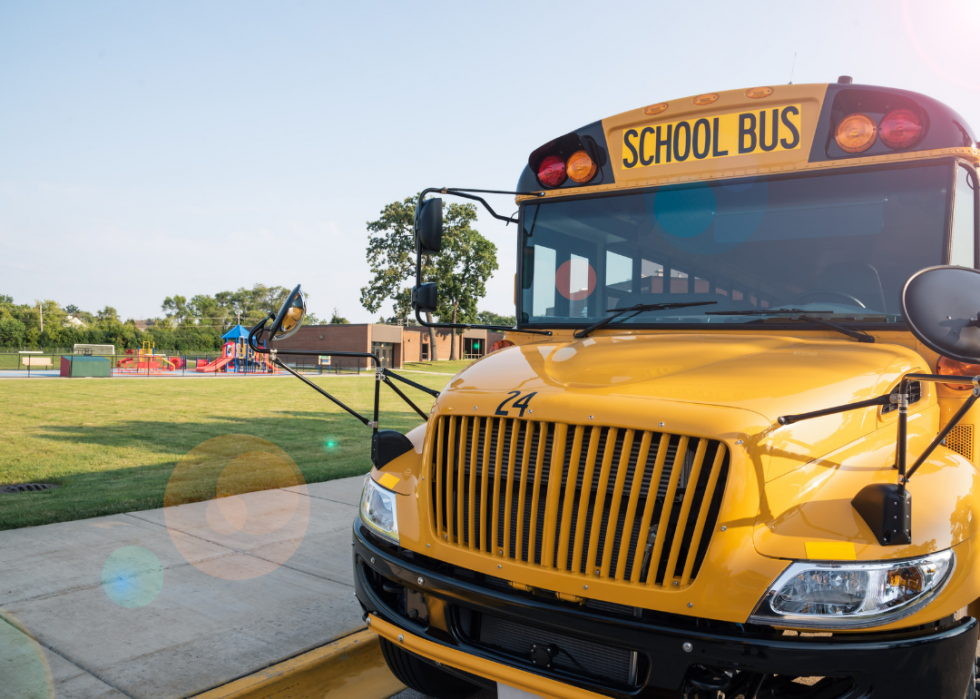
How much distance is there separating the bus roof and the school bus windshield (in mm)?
72

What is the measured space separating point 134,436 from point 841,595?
38.4 ft

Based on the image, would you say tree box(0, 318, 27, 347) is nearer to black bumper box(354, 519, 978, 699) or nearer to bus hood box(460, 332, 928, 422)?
bus hood box(460, 332, 928, 422)

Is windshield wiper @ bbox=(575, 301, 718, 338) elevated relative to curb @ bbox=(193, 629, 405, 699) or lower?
elevated

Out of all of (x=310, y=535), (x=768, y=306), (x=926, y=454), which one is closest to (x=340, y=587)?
(x=310, y=535)

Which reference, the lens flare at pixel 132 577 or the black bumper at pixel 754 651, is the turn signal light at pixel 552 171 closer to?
the black bumper at pixel 754 651

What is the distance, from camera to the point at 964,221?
110 inches

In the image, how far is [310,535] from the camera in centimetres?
542

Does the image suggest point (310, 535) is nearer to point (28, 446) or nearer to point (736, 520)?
point (736, 520)

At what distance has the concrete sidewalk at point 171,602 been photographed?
Result: 3121 millimetres

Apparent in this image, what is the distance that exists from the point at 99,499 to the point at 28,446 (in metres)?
4.71

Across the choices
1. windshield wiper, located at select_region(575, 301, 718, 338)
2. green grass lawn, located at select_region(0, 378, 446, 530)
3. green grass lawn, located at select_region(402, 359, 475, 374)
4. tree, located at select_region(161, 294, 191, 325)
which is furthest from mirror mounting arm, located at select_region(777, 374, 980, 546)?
tree, located at select_region(161, 294, 191, 325)

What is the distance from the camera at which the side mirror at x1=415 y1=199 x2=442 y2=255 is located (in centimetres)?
394

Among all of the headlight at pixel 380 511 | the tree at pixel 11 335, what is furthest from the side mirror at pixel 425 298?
the tree at pixel 11 335

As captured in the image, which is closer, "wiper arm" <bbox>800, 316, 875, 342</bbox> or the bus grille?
the bus grille
